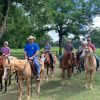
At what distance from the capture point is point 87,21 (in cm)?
5453

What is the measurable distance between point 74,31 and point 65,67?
3743 cm

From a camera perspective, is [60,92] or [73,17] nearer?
[60,92]

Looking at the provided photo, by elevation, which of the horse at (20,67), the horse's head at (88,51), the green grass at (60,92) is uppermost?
the horse's head at (88,51)

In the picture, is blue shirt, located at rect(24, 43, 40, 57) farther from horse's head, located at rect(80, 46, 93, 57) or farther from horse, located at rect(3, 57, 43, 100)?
horse's head, located at rect(80, 46, 93, 57)

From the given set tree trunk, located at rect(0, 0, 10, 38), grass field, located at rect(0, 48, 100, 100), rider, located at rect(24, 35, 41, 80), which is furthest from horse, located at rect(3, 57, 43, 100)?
→ tree trunk, located at rect(0, 0, 10, 38)

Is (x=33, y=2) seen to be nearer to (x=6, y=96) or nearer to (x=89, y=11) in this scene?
(x=6, y=96)

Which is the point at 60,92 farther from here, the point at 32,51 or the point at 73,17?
the point at 73,17

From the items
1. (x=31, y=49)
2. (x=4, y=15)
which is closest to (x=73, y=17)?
(x=4, y=15)

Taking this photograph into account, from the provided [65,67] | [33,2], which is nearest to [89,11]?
[33,2]

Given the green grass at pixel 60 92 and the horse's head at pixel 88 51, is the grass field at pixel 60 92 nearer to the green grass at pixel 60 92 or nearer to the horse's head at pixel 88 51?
the green grass at pixel 60 92

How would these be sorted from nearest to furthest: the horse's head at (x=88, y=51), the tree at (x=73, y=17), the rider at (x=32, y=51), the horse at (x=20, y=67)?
1. the horse at (x=20, y=67)
2. the rider at (x=32, y=51)
3. the horse's head at (x=88, y=51)
4. the tree at (x=73, y=17)

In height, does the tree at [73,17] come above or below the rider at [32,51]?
above

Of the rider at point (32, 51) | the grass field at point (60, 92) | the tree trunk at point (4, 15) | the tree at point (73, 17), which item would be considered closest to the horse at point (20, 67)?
the rider at point (32, 51)

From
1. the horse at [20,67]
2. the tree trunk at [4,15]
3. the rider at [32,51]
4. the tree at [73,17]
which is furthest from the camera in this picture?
the tree at [73,17]
